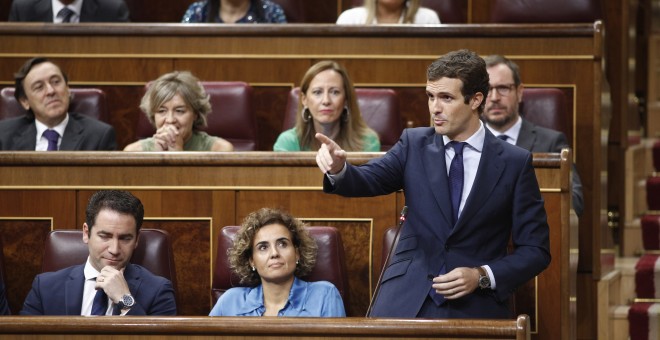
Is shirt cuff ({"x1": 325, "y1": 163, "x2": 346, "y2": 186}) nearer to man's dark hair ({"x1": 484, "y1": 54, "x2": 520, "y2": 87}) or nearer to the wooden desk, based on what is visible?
the wooden desk

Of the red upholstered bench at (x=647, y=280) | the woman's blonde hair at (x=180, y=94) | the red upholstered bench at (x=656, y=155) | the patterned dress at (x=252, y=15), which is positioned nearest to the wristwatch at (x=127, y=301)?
the woman's blonde hair at (x=180, y=94)

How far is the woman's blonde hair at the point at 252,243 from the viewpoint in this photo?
6.86 ft

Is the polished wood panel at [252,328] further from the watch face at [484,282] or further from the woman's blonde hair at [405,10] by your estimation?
the woman's blonde hair at [405,10]

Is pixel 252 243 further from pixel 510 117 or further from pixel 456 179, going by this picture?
pixel 510 117

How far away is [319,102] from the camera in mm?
2678

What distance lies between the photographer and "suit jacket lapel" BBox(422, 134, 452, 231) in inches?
71.9

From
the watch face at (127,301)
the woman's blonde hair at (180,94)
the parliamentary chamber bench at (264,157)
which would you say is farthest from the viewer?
the woman's blonde hair at (180,94)

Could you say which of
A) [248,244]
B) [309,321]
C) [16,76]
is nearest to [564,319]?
[248,244]

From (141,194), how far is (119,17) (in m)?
1.19

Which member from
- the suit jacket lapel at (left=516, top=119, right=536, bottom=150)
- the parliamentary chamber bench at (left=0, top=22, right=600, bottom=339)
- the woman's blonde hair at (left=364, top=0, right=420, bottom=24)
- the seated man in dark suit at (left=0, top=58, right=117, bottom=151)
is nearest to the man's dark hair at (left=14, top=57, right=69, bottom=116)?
the seated man in dark suit at (left=0, top=58, right=117, bottom=151)

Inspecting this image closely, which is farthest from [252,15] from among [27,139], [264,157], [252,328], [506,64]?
[252,328]

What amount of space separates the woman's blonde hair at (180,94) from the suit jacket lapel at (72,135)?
Result: 19cm

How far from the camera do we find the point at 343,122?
2701 mm

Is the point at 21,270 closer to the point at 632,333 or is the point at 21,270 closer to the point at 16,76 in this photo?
the point at 16,76
